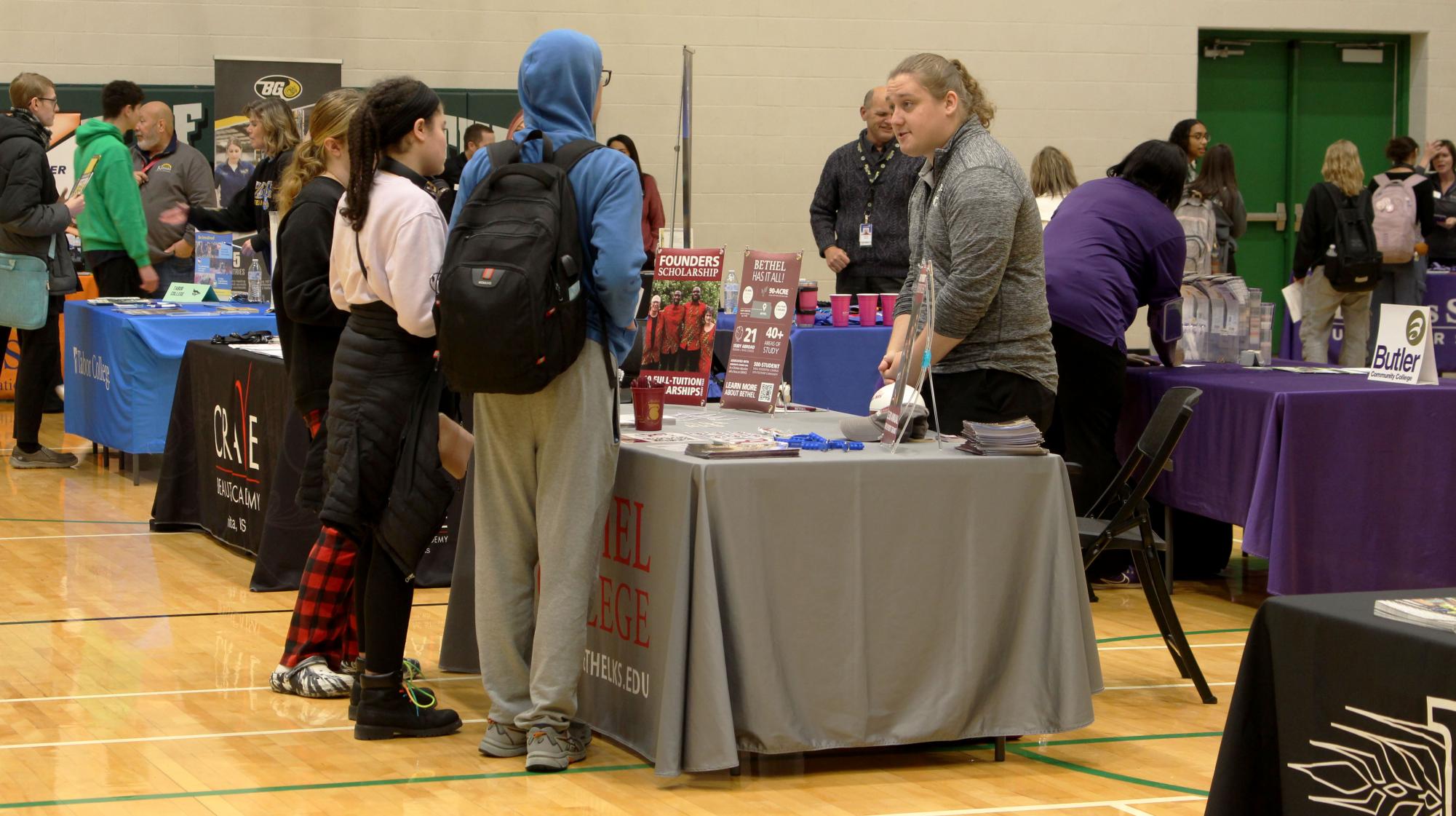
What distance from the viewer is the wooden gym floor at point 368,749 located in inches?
123

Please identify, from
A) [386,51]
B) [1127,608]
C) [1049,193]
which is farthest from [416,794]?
[386,51]

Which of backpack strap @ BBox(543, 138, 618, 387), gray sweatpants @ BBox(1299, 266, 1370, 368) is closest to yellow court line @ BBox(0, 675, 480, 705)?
backpack strap @ BBox(543, 138, 618, 387)

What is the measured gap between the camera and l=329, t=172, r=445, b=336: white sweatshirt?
3328 millimetres

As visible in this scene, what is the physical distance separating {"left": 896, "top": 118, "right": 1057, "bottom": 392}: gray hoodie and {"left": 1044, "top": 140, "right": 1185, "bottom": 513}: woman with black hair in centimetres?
126

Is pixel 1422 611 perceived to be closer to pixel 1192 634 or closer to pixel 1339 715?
pixel 1339 715

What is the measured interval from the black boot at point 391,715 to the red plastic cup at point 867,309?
3.39 metres

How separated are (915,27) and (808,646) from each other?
8627 mm

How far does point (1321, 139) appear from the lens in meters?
12.3

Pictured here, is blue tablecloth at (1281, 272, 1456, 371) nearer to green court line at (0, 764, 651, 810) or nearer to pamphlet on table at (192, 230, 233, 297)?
pamphlet on table at (192, 230, 233, 297)

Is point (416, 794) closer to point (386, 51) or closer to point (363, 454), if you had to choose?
point (363, 454)

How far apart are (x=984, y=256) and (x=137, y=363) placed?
172 inches

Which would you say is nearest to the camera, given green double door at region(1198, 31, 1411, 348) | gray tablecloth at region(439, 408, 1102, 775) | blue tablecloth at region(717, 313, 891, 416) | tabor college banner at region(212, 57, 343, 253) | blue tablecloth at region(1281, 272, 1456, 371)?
gray tablecloth at region(439, 408, 1102, 775)

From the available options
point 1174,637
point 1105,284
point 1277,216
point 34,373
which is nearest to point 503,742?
point 1174,637

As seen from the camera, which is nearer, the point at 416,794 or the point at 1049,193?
the point at 416,794
